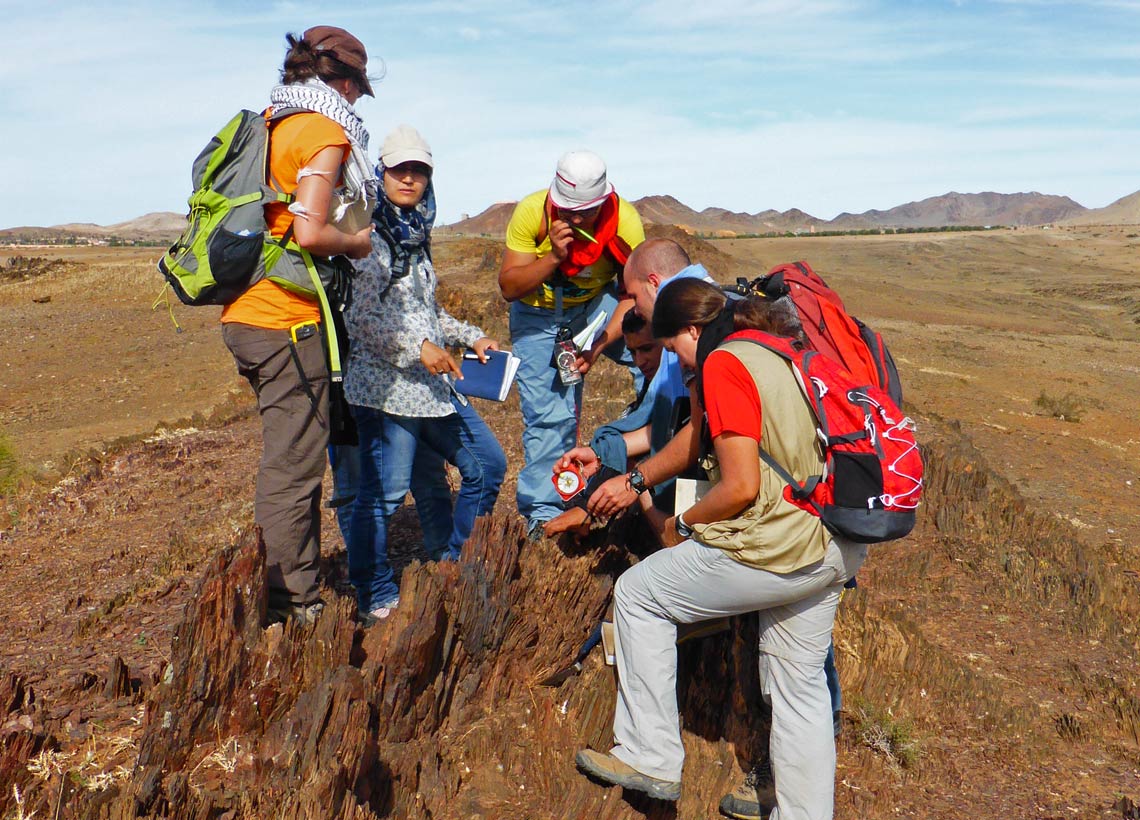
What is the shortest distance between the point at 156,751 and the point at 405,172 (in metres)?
2.10

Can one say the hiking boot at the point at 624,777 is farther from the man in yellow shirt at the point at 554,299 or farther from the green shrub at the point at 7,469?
the green shrub at the point at 7,469

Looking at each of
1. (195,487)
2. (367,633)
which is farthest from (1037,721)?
(195,487)

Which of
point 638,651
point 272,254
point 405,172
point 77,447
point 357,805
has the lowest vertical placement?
point 77,447

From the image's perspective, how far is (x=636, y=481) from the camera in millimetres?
3109

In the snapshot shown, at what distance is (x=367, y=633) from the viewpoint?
10.2 feet


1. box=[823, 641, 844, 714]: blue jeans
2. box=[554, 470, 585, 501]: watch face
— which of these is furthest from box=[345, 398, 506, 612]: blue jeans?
box=[823, 641, 844, 714]: blue jeans

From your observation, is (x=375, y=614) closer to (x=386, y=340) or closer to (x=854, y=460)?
(x=386, y=340)

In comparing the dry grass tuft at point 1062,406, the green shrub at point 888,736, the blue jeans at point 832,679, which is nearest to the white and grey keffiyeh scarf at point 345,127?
the blue jeans at point 832,679

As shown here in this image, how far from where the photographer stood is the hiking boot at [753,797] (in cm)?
295

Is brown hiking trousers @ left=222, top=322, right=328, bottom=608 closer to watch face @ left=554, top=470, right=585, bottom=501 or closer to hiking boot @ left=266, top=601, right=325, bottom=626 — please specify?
hiking boot @ left=266, top=601, right=325, bottom=626

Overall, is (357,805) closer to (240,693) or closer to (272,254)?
(240,693)

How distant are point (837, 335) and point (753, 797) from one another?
4.70ft

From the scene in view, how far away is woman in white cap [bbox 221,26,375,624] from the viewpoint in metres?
3.01

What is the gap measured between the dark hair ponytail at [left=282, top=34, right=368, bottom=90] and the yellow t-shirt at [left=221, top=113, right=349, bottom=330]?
191 mm
